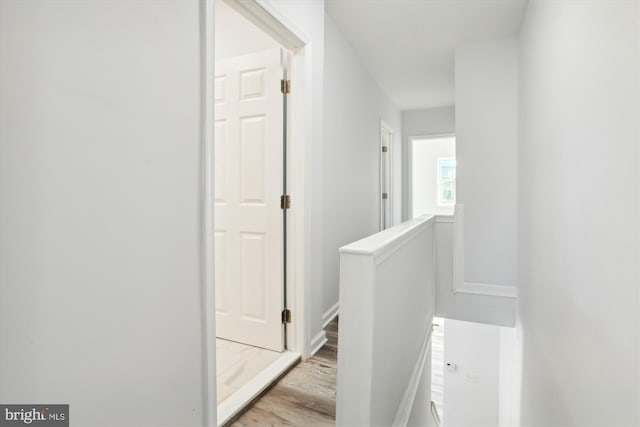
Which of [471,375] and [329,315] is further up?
[329,315]

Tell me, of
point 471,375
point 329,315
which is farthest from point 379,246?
point 471,375

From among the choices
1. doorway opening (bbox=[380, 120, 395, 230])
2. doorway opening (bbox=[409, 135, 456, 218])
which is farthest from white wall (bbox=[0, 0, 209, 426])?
doorway opening (bbox=[409, 135, 456, 218])

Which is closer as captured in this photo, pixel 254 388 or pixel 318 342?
pixel 254 388

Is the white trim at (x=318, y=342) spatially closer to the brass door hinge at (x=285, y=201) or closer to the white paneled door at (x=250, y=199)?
the white paneled door at (x=250, y=199)

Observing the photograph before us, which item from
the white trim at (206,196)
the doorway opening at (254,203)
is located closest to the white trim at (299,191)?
the doorway opening at (254,203)

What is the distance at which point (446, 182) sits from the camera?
7.93 metres

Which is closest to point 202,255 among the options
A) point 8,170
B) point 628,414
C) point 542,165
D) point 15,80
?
point 8,170

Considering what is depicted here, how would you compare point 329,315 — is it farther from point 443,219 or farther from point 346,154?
point 443,219

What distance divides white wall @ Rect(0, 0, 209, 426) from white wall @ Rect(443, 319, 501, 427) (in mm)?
5098

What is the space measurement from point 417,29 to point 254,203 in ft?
7.79

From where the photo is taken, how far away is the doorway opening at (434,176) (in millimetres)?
7887

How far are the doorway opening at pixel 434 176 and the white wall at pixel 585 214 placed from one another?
5.58 meters

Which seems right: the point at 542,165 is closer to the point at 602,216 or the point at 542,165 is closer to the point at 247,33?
the point at 602,216

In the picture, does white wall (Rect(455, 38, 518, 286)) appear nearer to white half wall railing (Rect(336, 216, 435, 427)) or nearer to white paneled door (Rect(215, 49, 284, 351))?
white half wall railing (Rect(336, 216, 435, 427))
